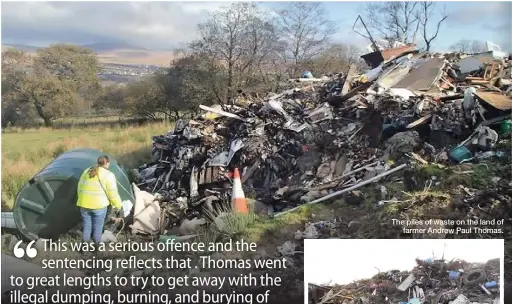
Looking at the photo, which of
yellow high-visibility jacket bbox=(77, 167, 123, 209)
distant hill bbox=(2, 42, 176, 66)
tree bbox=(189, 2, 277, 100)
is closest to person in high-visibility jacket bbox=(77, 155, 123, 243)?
yellow high-visibility jacket bbox=(77, 167, 123, 209)

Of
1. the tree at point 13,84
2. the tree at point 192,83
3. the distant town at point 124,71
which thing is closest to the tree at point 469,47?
the tree at point 192,83

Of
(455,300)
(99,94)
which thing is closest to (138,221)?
(99,94)

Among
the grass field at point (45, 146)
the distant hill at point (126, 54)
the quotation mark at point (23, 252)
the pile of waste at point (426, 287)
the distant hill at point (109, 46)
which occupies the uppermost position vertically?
the distant hill at point (109, 46)

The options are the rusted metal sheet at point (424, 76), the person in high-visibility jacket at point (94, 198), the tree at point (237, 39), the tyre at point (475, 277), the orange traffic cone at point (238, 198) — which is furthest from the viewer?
the rusted metal sheet at point (424, 76)

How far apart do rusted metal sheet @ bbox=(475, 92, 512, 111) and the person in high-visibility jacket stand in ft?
12.3

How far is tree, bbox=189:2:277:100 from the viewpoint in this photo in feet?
17.4

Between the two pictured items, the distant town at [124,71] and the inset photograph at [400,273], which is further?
the distant town at [124,71]

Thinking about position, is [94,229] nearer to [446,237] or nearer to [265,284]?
[265,284]

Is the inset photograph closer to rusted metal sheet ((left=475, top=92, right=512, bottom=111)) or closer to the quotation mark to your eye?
rusted metal sheet ((left=475, top=92, right=512, bottom=111))

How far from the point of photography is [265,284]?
4.93 meters

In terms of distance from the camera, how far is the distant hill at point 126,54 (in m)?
5.32

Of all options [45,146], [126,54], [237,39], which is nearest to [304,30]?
[237,39]

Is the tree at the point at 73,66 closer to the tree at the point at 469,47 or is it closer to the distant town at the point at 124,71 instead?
the distant town at the point at 124,71

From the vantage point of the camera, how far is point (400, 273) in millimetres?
4902
